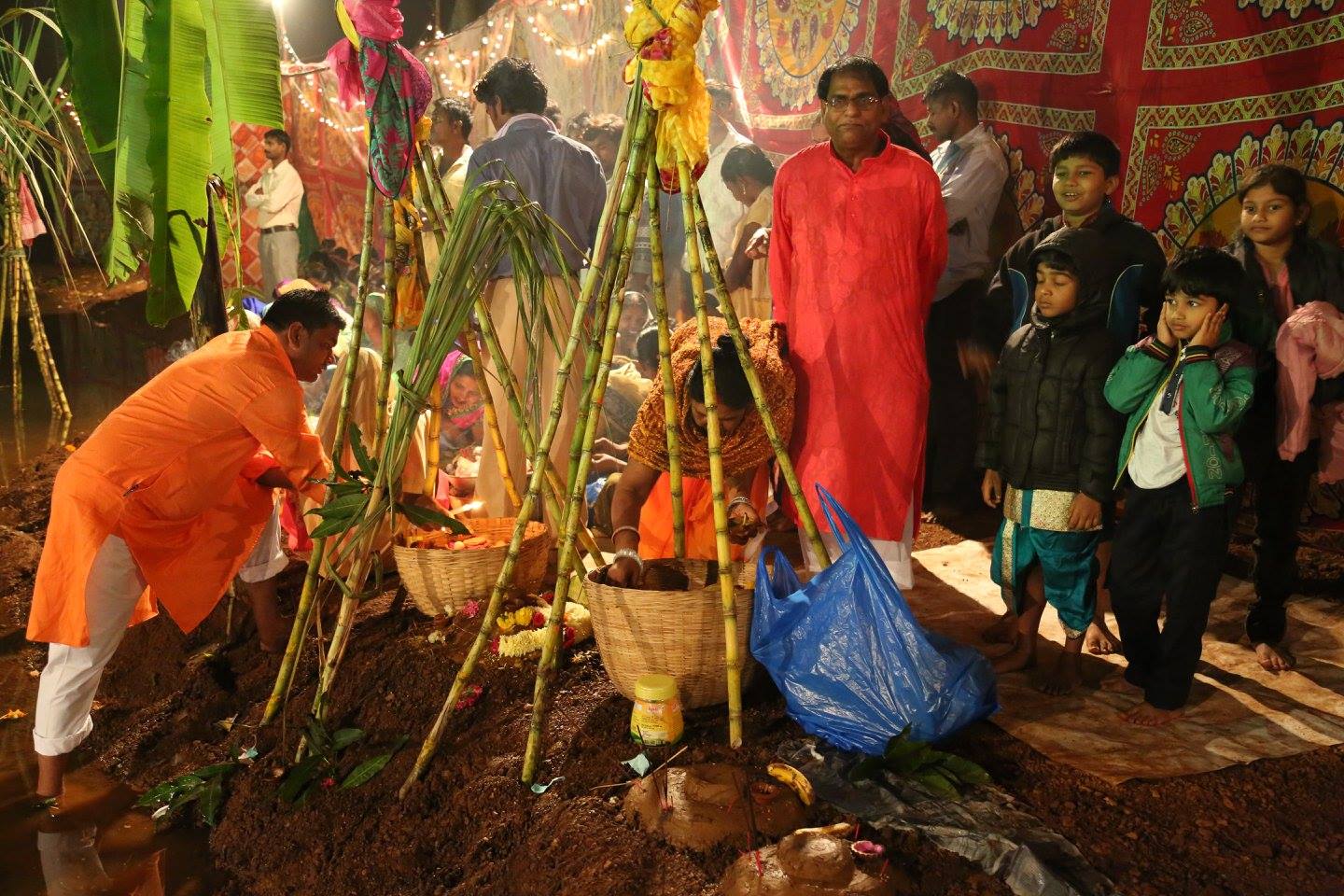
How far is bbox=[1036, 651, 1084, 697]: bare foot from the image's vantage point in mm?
2852

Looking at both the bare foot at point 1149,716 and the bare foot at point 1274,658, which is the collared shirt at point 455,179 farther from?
the bare foot at point 1274,658

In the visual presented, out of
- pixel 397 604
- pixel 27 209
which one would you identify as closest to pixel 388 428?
pixel 397 604

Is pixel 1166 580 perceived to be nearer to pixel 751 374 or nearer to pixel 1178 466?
pixel 1178 466

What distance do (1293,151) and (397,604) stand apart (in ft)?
11.9

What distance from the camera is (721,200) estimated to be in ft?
19.2

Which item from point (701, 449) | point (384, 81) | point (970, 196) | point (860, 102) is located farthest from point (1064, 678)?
point (384, 81)

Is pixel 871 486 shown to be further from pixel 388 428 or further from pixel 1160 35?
pixel 1160 35

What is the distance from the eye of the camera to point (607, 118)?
20.6ft

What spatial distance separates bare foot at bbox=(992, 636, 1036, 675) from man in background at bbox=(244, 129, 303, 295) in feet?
22.9

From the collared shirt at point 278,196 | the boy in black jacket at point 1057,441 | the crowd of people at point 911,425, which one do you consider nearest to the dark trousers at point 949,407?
the crowd of people at point 911,425

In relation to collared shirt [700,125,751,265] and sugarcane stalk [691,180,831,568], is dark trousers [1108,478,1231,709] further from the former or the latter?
collared shirt [700,125,751,265]

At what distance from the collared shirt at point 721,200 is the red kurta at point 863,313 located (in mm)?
2499

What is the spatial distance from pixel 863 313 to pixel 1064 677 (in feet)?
4.18

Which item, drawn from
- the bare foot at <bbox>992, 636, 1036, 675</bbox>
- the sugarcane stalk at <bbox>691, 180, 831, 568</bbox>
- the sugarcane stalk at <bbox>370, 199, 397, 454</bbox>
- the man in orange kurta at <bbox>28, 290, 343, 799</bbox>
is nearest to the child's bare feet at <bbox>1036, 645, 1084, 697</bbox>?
the bare foot at <bbox>992, 636, 1036, 675</bbox>
